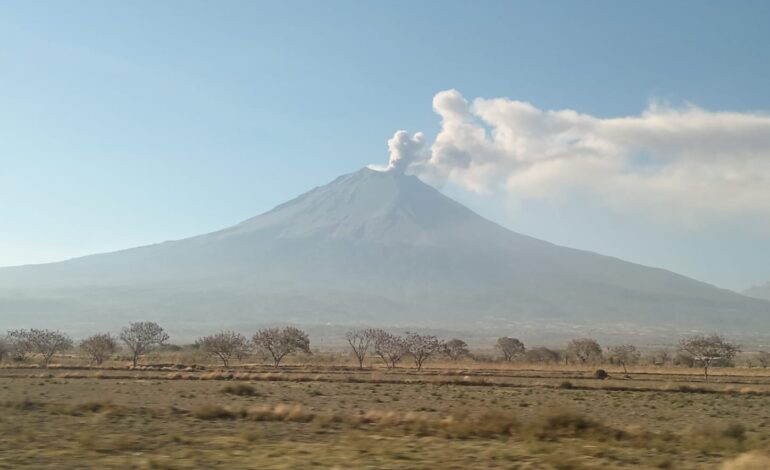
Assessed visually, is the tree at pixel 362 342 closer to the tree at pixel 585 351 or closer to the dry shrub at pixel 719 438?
the tree at pixel 585 351

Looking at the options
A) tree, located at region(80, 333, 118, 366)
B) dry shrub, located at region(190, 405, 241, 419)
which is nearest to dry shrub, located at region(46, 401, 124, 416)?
dry shrub, located at region(190, 405, 241, 419)

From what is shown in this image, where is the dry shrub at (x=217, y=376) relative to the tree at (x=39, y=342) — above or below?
below

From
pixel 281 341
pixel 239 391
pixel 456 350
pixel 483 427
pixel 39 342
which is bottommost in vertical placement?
pixel 239 391

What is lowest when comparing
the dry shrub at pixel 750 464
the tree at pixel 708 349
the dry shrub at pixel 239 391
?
the dry shrub at pixel 239 391

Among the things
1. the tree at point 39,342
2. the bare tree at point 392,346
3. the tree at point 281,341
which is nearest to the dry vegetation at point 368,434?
the tree at point 281,341

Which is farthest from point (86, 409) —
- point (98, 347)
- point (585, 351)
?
point (585, 351)

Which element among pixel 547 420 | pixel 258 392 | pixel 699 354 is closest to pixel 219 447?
pixel 547 420

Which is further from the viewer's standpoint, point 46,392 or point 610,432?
point 46,392

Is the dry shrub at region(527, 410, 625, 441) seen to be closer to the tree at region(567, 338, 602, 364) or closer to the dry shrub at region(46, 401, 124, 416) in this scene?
the dry shrub at region(46, 401, 124, 416)

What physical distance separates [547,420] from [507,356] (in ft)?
206

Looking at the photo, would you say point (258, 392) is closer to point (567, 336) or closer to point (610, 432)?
point (610, 432)

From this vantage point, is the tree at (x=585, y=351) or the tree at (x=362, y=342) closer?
the tree at (x=362, y=342)

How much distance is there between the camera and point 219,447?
40.6 ft

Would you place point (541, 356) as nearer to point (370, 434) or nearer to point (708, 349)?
point (708, 349)
